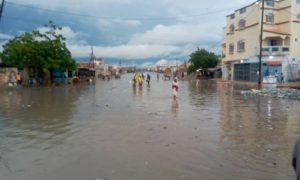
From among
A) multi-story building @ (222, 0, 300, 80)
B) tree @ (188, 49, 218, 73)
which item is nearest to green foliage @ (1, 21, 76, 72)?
multi-story building @ (222, 0, 300, 80)

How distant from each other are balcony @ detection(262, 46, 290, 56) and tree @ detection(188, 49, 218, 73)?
31672 mm

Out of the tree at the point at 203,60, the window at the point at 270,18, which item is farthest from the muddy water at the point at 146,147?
the tree at the point at 203,60

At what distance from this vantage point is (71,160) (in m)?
6.97

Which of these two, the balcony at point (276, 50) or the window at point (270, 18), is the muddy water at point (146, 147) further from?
the window at point (270, 18)

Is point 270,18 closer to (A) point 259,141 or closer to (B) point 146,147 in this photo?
(A) point 259,141

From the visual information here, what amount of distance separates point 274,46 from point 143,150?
4633cm

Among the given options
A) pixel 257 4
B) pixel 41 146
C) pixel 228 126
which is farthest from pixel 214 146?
pixel 257 4

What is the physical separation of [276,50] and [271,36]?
2.34 m

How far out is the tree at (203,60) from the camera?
81.5m

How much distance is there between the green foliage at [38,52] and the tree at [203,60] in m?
41.0

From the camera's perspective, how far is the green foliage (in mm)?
41531

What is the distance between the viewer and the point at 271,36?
165 ft

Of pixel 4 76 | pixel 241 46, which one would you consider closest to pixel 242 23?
pixel 241 46

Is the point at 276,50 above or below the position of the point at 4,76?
above
